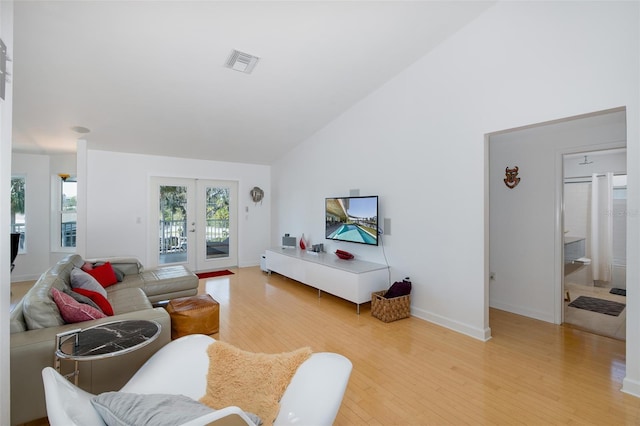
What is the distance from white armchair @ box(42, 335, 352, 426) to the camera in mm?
929

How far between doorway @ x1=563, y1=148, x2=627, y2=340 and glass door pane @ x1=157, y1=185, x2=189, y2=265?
6.44m

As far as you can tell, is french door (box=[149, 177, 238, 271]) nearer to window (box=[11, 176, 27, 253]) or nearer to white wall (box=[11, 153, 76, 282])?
white wall (box=[11, 153, 76, 282])

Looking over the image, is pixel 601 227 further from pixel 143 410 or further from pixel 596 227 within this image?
pixel 143 410

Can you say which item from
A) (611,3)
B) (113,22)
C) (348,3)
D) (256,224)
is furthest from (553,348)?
(256,224)

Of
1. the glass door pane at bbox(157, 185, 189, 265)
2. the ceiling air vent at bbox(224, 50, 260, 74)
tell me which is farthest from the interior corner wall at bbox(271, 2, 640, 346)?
the glass door pane at bbox(157, 185, 189, 265)

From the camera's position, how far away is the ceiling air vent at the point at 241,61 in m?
3.08

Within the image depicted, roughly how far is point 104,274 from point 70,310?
1.74 metres

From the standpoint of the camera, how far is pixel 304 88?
3.86 meters

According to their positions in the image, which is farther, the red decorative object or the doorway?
the doorway

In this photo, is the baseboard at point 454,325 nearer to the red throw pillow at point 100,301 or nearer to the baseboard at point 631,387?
the baseboard at point 631,387

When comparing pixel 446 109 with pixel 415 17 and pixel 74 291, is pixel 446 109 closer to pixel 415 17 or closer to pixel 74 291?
pixel 415 17

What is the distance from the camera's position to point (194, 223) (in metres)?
6.00

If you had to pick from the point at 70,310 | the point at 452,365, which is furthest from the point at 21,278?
the point at 452,365

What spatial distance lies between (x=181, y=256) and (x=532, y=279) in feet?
18.9
